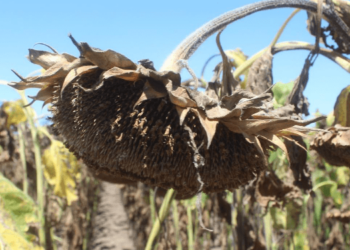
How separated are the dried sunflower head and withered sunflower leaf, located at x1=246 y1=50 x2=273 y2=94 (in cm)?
57

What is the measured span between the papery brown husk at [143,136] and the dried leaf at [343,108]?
2.21ft

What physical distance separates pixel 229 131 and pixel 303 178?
0.87 meters

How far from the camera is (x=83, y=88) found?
1045 millimetres

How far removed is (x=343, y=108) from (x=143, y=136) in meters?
1.01

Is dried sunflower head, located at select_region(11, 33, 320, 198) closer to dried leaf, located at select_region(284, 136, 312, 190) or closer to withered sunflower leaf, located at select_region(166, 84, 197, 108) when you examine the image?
withered sunflower leaf, located at select_region(166, 84, 197, 108)

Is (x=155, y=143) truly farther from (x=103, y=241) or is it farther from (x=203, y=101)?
(x=103, y=241)

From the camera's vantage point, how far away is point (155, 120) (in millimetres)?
1084

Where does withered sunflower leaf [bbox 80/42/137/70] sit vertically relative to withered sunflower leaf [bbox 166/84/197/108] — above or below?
above

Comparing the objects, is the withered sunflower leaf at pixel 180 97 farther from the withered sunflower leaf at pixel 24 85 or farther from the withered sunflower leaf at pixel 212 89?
the withered sunflower leaf at pixel 24 85

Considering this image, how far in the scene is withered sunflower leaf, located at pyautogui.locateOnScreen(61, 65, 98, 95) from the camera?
1.07m

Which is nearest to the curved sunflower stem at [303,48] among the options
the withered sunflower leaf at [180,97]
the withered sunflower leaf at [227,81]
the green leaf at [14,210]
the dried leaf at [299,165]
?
the dried leaf at [299,165]

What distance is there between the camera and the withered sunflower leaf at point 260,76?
1.73m

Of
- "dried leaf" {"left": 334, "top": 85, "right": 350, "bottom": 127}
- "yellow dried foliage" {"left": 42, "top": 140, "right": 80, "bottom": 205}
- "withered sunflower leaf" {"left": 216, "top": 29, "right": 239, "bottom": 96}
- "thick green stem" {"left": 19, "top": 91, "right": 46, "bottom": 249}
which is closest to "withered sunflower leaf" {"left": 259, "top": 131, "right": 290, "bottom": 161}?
"withered sunflower leaf" {"left": 216, "top": 29, "right": 239, "bottom": 96}

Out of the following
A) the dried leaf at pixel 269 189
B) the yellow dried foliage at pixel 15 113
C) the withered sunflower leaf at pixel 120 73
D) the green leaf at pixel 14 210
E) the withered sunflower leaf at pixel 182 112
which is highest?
the yellow dried foliage at pixel 15 113
